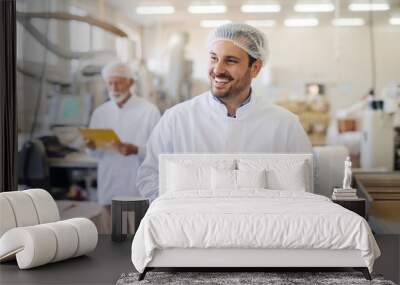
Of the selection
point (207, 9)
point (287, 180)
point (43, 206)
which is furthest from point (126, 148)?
point (287, 180)

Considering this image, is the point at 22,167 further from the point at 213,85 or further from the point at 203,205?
the point at 203,205

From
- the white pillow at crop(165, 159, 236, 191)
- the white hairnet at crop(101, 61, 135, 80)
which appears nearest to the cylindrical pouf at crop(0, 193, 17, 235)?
the white pillow at crop(165, 159, 236, 191)

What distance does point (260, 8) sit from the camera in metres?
7.17

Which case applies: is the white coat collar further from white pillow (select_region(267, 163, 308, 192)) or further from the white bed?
the white bed

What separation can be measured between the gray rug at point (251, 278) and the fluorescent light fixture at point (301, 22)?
2801mm

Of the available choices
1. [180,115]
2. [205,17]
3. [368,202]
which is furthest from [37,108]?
[368,202]

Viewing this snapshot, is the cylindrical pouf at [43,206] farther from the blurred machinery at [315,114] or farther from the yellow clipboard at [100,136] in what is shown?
the blurred machinery at [315,114]

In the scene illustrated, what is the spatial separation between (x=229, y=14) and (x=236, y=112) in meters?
1.00

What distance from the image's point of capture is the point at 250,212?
503 cm

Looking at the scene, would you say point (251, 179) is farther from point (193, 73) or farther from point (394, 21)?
point (394, 21)

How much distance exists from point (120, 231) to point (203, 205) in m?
1.72

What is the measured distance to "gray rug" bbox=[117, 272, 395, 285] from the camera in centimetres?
495

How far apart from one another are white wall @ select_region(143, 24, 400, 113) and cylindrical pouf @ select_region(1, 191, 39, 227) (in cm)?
221

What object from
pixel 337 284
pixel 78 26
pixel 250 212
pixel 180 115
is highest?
pixel 78 26
